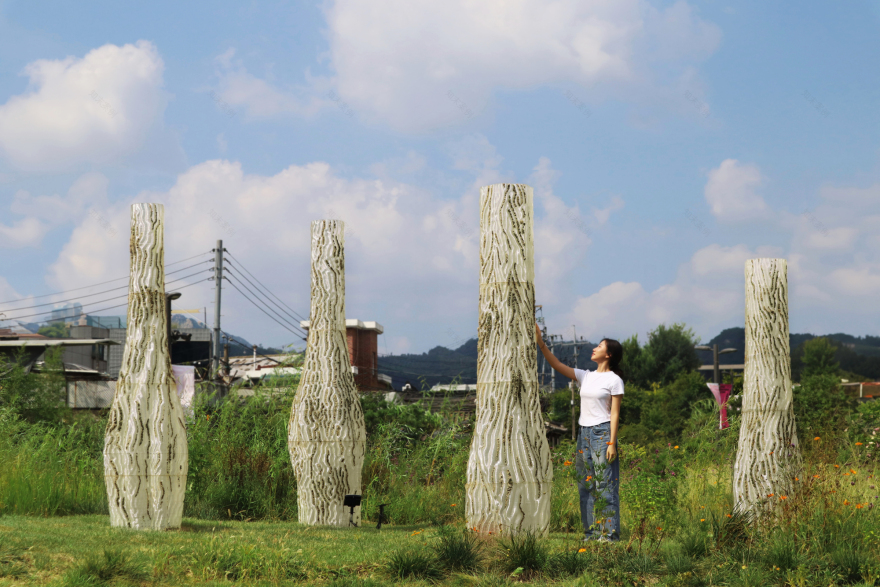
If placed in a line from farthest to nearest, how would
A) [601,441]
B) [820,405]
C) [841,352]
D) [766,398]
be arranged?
[841,352] < [820,405] < [766,398] < [601,441]

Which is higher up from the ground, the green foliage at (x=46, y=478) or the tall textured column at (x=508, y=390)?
the tall textured column at (x=508, y=390)

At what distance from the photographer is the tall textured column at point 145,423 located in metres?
7.53

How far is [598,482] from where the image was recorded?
22.2 feet

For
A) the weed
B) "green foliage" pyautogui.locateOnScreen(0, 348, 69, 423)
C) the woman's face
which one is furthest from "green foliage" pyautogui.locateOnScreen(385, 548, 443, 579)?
"green foliage" pyautogui.locateOnScreen(0, 348, 69, 423)

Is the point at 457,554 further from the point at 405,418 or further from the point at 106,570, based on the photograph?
the point at 405,418

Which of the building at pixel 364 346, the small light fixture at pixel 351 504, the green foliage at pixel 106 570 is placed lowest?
the small light fixture at pixel 351 504

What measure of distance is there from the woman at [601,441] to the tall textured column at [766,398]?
1757 mm

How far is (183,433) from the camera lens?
781 cm

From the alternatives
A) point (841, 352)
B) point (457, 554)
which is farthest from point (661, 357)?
point (457, 554)

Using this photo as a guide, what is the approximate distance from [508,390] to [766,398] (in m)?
2.86

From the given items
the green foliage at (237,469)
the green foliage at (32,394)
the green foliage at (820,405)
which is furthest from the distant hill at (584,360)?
the green foliage at (237,469)

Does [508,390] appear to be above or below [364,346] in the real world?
below

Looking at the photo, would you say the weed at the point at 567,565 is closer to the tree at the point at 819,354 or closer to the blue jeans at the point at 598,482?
the blue jeans at the point at 598,482

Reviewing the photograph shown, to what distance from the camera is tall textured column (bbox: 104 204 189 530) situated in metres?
7.53
